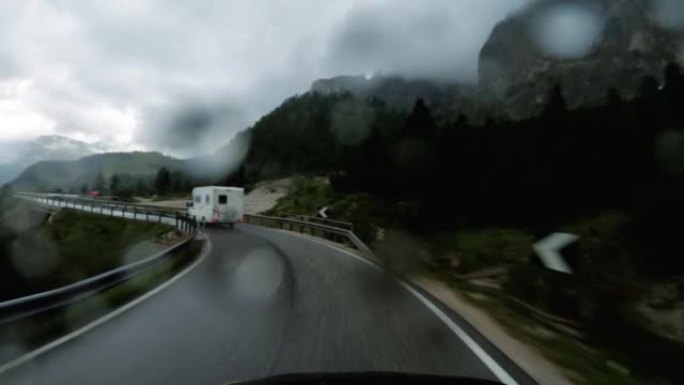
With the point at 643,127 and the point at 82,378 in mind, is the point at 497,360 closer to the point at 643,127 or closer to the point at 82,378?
the point at 82,378

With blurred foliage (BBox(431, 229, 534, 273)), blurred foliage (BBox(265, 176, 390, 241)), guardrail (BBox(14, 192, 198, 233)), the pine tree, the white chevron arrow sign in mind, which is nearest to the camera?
the white chevron arrow sign

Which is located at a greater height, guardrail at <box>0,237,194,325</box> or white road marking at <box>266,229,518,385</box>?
guardrail at <box>0,237,194,325</box>

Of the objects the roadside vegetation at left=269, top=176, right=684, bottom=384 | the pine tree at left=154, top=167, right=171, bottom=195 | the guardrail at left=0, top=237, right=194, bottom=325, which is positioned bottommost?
the roadside vegetation at left=269, top=176, right=684, bottom=384

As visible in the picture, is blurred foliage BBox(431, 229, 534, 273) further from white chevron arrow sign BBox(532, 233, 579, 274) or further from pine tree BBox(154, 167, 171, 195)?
pine tree BBox(154, 167, 171, 195)

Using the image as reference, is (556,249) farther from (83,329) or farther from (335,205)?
(335,205)

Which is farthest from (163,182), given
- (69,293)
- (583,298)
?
(69,293)

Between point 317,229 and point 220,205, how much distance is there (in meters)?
9.13

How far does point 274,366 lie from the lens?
19.7ft

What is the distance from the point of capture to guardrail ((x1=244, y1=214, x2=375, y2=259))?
24.4m

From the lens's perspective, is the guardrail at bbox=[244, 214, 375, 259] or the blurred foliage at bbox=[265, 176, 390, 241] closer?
the guardrail at bbox=[244, 214, 375, 259]

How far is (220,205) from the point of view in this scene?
131ft

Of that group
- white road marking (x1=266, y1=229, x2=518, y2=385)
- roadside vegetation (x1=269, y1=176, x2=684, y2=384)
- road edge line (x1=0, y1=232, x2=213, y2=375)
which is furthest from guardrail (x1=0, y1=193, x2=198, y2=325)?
roadside vegetation (x1=269, y1=176, x2=684, y2=384)

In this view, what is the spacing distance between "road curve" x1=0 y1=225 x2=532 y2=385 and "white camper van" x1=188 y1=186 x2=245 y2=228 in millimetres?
26938

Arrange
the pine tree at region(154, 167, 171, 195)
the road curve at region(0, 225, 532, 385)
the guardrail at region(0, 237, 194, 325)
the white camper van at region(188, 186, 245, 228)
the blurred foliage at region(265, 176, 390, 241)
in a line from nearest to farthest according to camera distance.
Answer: the road curve at region(0, 225, 532, 385) < the guardrail at region(0, 237, 194, 325) < the white camper van at region(188, 186, 245, 228) < the blurred foliage at region(265, 176, 390, 241) < the pine tree at region(154, 167, 171, 195)
